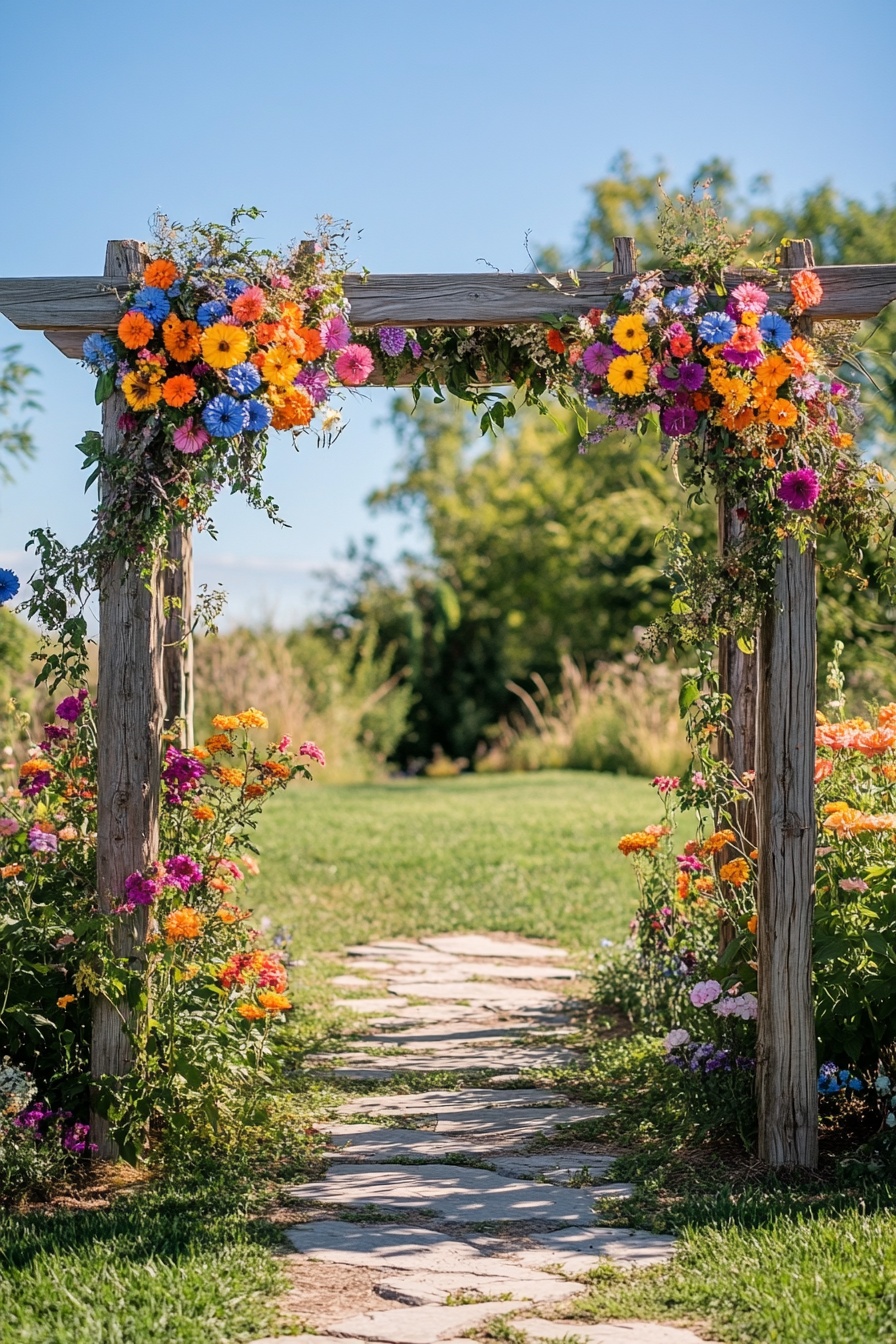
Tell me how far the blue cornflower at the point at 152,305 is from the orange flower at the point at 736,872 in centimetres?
236

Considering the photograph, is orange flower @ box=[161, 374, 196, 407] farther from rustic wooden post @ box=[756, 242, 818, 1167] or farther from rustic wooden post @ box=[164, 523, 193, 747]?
rustic wooden post @ box=[756, 242, 818, 1167]

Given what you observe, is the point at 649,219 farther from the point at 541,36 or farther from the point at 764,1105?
the point at 764,1105

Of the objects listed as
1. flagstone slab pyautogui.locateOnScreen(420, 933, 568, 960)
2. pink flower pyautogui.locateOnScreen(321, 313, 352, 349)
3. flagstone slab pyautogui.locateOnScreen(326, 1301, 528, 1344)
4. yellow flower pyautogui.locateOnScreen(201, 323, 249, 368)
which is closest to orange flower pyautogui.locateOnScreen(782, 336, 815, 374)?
pink flower pyautogui.locateOnScreen(321, 313, 352, 349)

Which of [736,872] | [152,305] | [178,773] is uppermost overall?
[152,305]

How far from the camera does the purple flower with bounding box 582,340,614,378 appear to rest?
3.48m

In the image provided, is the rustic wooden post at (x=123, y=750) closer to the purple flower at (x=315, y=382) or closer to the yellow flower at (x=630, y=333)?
the purple flower at (x=315, y=382)

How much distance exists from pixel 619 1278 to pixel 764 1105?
2.84ft

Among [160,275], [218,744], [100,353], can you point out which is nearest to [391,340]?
[160,275]

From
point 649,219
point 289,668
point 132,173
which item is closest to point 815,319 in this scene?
point 132,173

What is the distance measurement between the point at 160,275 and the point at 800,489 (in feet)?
5.98

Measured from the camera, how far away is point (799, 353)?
3.46 m

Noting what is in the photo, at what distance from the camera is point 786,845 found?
11.5 feet

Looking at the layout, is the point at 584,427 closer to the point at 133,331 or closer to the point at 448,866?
the point at 133,331

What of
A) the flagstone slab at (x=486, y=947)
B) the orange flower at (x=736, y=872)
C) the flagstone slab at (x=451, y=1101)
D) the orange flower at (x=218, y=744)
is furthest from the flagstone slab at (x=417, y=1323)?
the flagstone slab at (x=486, y=947)
